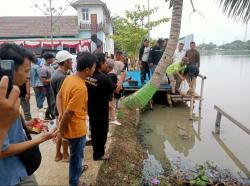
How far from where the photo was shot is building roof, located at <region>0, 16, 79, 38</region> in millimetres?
27822

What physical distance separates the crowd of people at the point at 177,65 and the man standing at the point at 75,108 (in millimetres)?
6448

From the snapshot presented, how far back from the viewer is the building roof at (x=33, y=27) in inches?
1095

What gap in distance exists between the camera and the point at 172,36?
6.44m

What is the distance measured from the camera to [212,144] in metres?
6.89

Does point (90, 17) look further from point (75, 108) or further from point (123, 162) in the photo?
point (75, 108)

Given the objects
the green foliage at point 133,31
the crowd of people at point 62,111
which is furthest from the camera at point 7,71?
the green foliage at point 133,31

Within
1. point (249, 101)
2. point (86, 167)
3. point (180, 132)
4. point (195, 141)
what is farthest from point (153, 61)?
point (86, 167)

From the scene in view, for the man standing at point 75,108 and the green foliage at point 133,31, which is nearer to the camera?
the man standing at point 75,108

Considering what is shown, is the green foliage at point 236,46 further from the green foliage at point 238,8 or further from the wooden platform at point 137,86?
the green foliage at point 238,8

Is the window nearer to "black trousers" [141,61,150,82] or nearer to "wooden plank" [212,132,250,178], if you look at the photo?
"black trousers" [141,61,150,82]

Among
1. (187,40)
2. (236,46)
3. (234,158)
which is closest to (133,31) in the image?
(187,40)

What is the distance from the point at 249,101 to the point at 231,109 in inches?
82.2

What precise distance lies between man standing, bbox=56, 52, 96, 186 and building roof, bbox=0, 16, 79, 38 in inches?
964

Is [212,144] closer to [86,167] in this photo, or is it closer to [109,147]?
[109,147]
